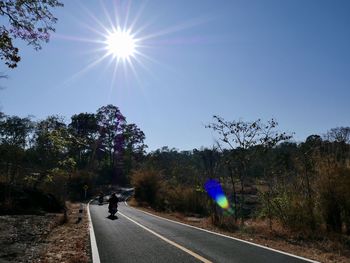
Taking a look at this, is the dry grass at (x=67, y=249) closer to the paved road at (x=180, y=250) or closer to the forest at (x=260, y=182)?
the paved road at (x=180, y=250)

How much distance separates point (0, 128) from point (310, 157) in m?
58.7

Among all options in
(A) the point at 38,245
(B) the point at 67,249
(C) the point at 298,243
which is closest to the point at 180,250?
(B) the point at 67,249

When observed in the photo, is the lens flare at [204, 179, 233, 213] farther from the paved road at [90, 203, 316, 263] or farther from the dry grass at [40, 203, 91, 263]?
the dry grass at [40, 203, 91, 263]

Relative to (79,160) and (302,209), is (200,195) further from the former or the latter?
(79,160)

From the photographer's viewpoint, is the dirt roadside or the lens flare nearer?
the dirt roadside

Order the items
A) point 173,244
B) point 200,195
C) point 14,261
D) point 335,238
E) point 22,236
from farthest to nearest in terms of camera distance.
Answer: point 200,195 → point 22,236 → point 335,238 → point 173,244 → point 14,261

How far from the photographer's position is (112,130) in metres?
92.3

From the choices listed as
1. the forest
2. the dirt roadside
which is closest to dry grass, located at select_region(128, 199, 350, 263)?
the forest

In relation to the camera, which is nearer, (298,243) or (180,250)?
(180,250)

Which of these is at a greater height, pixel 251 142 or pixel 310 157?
pixel 251 142

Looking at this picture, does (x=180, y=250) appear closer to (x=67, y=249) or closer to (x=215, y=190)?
(x=67, y=249)

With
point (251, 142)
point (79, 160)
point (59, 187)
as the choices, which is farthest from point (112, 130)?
point (251, 142)

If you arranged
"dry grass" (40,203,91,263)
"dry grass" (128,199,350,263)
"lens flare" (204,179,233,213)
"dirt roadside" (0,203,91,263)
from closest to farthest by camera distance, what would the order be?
"dry grass" (40,203,91,263) → "dirt roadside" (0,203,91,263) → "dry grass" (128,199,350,263) → "lens flare" (204,179,233,213)

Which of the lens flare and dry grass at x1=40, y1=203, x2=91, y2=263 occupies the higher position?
the lens flare
